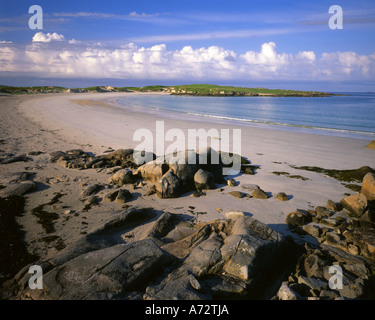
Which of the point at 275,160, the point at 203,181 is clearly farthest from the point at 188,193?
the point at 275,160

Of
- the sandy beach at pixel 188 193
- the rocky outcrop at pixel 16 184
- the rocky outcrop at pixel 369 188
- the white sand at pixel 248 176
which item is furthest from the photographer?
the rocky outcrop at pixel 16 184

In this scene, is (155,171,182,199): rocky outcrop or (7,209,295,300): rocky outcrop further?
(155,171,182,199): rocky outcrop

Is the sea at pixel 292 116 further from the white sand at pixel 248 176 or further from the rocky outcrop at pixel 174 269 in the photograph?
the rocky outcrop at pixel 174 269

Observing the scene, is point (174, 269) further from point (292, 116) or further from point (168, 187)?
point (292, 116)

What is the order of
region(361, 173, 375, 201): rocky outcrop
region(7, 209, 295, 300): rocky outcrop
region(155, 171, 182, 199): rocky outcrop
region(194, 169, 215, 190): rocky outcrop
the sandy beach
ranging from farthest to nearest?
region(194, 169, 215, 190): rocky outcrop
region(155, 171, 182, 199): rocky outcrop
region(361, 173, 375, 201): rocky outcrop
the sandy beach
region(7, 209, 295, 300): rocky outcrop

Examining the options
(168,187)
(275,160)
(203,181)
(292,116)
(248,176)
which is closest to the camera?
(168,187)

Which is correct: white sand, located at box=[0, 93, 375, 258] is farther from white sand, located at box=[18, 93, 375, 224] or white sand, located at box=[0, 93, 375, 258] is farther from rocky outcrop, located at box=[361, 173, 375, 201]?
rocky outcrop, located at box=[361, 173, 375, 201]

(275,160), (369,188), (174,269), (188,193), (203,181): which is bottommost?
(174,269)

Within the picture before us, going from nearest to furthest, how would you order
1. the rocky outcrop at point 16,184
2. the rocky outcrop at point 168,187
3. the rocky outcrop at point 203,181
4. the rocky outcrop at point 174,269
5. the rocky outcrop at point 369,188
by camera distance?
the rocky outcrop at point 174,269 < the rocky outcrop at point 369,188 < the rocky outcrop at point 16,184 < the rocky outcrop at point 168,187 < the rocky outcrop at point 203,181

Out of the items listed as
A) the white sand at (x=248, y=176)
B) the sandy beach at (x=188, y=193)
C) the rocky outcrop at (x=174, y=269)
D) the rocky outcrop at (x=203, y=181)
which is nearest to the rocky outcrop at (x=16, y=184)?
the sandy beach at (x=188, y=193)

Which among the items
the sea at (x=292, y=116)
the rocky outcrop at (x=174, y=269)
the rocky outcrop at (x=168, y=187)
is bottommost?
the rocky outcrop at (x=174, y=269)

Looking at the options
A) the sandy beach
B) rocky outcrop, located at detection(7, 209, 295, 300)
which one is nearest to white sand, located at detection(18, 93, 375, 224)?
the sandy beach
